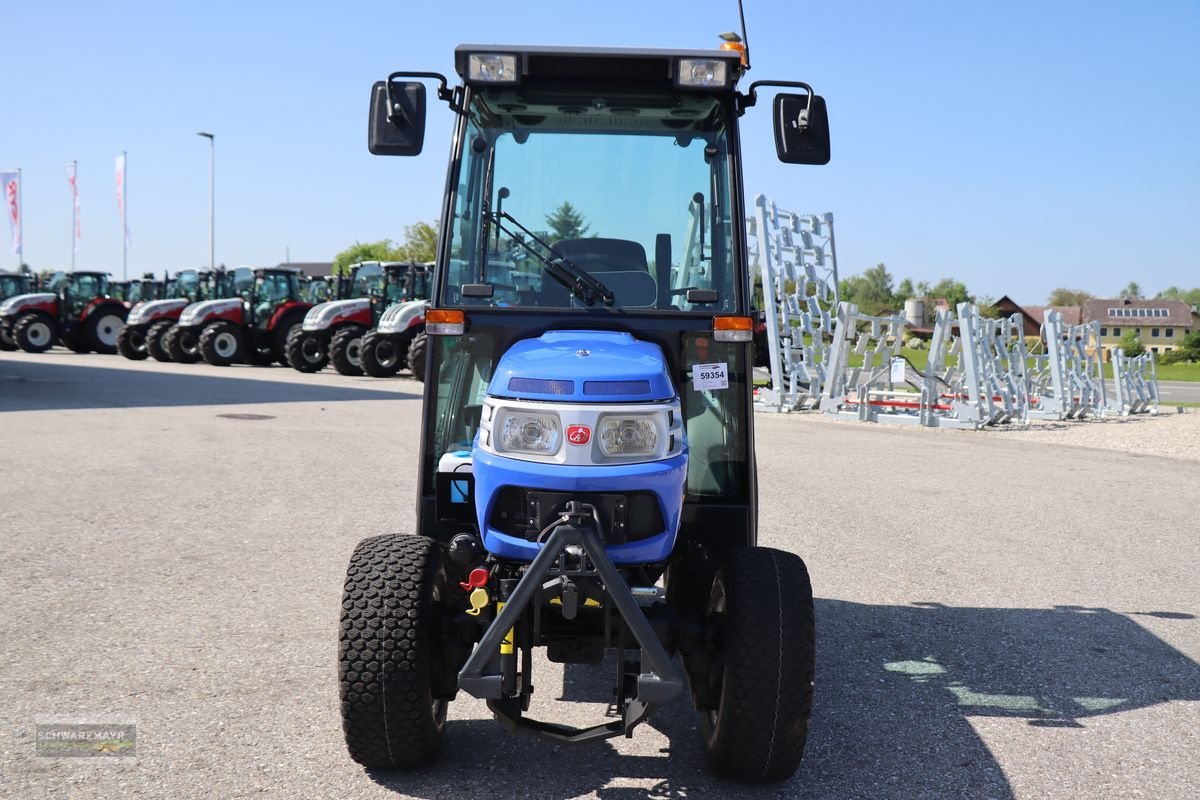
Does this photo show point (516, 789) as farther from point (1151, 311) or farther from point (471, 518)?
point (1151, 311)

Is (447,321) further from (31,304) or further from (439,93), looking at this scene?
(31,304)

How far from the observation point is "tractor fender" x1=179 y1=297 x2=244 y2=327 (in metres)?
27.8

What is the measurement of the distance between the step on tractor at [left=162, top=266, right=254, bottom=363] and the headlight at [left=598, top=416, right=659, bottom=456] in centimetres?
2650

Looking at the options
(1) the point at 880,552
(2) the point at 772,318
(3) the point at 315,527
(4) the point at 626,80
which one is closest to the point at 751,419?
(4) the point at 626,80

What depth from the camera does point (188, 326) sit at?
28016 millimetres

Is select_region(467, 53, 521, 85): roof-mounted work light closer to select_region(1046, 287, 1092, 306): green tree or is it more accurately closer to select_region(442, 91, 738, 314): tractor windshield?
select_region(442, 91, 738, 314): tractor windshield

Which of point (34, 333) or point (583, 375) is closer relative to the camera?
point (583, 375)

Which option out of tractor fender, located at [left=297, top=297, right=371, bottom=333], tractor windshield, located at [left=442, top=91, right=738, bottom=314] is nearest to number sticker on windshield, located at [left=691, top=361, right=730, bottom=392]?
tractor windshield, located at [left=442, top=91, right=738, bottom=314]

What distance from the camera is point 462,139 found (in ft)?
15.0

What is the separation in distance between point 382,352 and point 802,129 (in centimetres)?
2071

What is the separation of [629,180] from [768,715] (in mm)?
2318

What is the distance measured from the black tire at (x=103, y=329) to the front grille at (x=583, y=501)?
3224cm

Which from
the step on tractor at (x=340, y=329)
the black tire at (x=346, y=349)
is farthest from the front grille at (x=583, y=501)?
the step on tractor at (x=340, y=329)

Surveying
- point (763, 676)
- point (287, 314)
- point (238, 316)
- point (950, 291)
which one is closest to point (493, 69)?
point (763, 676)
